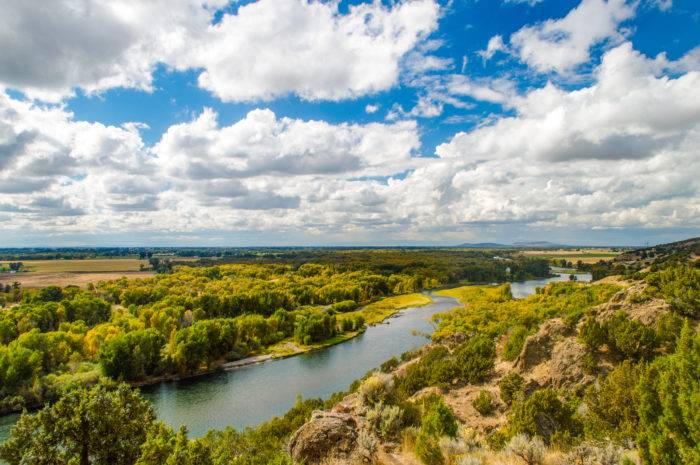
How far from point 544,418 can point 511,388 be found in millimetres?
6206

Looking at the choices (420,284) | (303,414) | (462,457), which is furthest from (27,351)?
(420,284)

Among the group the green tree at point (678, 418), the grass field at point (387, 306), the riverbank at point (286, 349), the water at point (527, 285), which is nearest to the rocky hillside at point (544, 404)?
the green tree at point (678, 418)

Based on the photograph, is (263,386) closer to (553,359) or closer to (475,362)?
(475,362)

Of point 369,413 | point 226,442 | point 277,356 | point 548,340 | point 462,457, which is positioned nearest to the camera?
point 462,457

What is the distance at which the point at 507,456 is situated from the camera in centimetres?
1223

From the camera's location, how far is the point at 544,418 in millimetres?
16359

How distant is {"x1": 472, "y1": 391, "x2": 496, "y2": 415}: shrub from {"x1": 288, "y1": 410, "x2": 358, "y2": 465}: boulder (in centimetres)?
945

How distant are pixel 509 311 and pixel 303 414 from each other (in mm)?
42774

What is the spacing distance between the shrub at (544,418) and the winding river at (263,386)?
27.1 m

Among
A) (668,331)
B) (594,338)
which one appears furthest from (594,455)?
(668,331)

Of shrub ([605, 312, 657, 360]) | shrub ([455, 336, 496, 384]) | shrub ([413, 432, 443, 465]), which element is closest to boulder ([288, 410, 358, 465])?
shrub ([413, 432, 443, 465])

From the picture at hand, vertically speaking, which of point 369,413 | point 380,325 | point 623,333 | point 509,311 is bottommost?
point 380,325

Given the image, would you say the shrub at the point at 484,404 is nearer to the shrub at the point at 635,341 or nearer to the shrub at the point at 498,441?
the shrub at the point at 498,441

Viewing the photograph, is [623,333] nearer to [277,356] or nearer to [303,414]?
[303,414]
